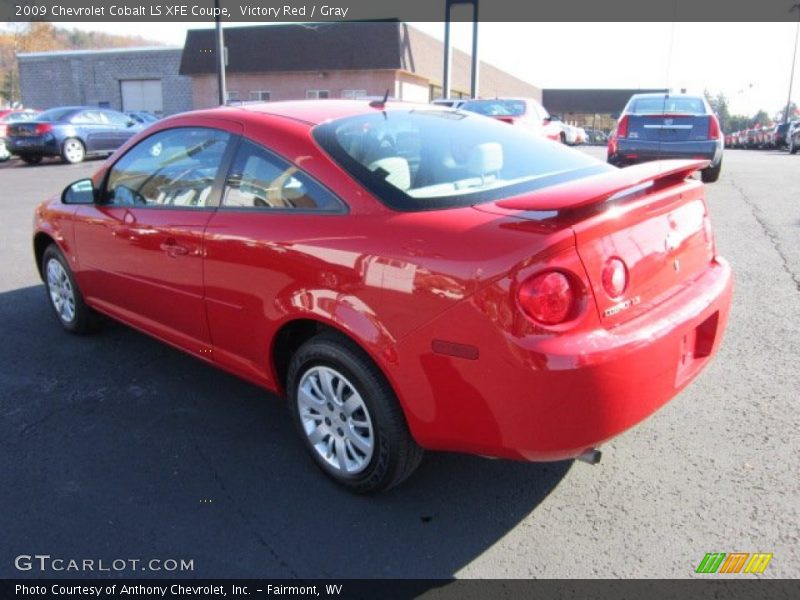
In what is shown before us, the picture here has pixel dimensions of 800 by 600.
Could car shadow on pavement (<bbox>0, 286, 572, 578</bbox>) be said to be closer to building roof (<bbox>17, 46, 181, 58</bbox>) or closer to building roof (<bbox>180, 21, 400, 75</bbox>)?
building roof (<bbox>180, 21, 400, 75</bbox>)

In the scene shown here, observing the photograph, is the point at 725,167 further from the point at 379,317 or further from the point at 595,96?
the point at 595,96

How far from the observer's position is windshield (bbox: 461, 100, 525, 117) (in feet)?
41.2

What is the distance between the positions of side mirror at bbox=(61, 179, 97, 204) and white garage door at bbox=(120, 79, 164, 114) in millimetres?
38957

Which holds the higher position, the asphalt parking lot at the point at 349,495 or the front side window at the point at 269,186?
the front side window at the point at 269,186

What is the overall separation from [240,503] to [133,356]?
77.7 inches

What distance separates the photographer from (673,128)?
10047mm

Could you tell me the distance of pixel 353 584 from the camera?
233cm

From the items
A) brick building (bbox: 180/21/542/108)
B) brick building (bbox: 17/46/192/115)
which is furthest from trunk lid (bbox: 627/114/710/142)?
brick building (bbox: 17/46/192/115)

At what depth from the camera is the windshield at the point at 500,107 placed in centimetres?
1257

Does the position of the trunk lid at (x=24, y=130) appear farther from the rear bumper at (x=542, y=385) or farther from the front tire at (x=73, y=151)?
the rear bumper at (x=542, y=385)

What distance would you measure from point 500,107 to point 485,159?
1026 centimetres

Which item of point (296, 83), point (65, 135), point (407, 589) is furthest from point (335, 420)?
point (296, 83)

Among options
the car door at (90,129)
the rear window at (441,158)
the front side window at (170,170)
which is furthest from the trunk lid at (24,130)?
the rear window at (441,158)

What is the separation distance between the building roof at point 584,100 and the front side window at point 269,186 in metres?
70.4
